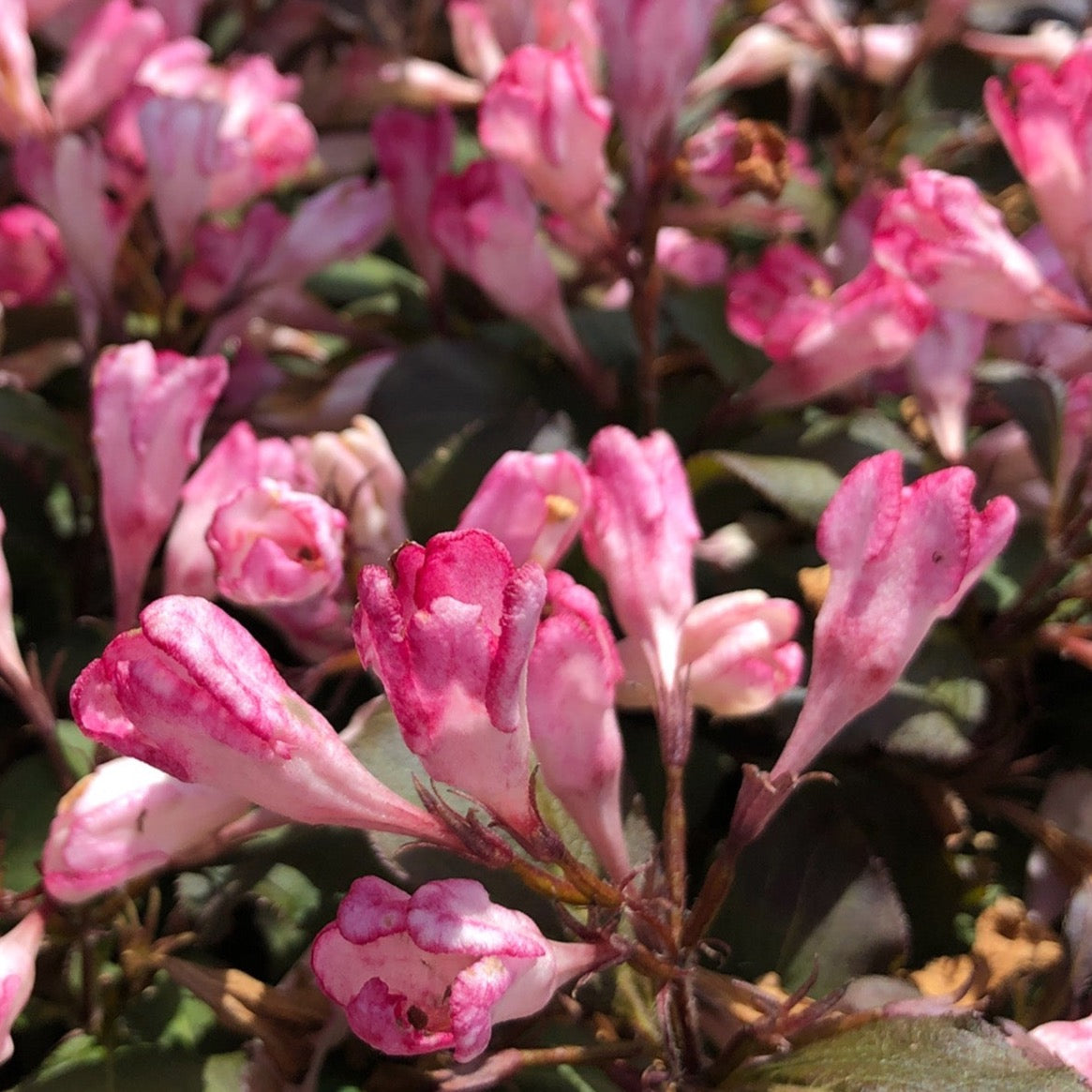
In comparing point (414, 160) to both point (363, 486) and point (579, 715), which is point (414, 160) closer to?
point (363, 486)

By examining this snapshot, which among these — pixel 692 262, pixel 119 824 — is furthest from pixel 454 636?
pixel 692 262

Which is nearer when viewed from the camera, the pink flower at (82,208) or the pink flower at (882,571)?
the pink flower at (882,571)

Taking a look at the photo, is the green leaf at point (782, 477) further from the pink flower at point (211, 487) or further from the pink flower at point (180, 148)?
the pink flower at point (180, 148)

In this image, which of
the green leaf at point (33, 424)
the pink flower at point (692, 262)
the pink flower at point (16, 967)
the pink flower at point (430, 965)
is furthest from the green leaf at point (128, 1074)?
the pink flower at point (692, 262)

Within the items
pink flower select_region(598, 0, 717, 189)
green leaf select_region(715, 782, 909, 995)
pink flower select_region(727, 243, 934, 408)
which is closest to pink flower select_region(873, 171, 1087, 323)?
pink flower select_region(727, 243, 934, 408)

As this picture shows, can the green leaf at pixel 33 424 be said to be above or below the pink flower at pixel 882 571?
below

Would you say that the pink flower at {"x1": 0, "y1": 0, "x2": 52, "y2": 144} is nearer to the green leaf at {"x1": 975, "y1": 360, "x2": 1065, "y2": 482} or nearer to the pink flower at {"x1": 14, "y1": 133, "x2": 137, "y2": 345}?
the pink flower at {"x1": 14, "y1": 133, "x2": 137, "y2": 345}

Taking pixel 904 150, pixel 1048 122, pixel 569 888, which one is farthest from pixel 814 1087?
pixel 904 150

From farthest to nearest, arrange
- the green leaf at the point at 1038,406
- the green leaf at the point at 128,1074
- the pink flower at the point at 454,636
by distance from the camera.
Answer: the green leaf at the point at 1038,406
the green leaf at the point at 128,1074
the pink flower at the point at 454,636
